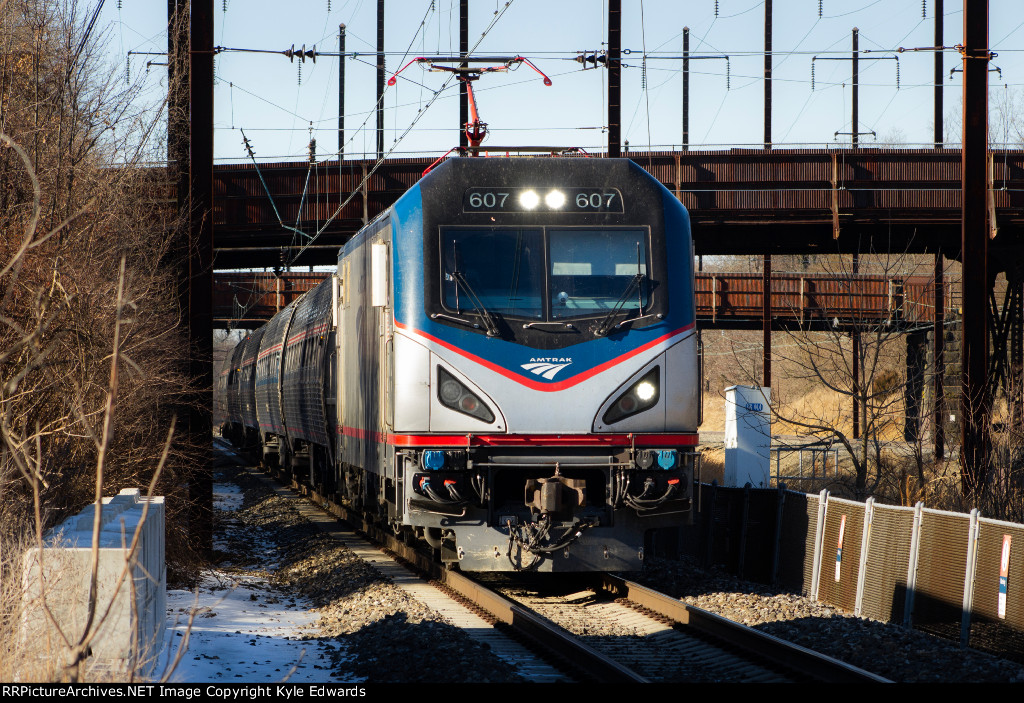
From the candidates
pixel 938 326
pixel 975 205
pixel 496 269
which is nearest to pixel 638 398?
pixel 496 269

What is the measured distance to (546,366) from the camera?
1004 cm

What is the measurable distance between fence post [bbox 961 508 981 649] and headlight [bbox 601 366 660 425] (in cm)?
282

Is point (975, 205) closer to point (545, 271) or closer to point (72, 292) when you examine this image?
point (545, 271)

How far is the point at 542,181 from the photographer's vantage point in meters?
10.6

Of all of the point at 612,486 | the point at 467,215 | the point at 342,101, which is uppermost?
the point at 342,101

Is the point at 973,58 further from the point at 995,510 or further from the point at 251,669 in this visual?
the point at 251,669

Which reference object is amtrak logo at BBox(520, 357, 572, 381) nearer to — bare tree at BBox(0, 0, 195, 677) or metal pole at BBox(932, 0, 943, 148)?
bare tree at BBox(0, 0, 195, 677)

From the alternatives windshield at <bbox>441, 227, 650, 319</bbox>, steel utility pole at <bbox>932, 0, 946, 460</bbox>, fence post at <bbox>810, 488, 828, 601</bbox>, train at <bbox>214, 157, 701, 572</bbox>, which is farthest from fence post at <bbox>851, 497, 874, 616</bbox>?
steel utility pole at <bbox>932, 0, 946, 460</bbox>

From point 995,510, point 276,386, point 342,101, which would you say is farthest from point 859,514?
point 342,101

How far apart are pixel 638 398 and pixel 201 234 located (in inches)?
264

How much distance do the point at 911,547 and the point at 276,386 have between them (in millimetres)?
16026

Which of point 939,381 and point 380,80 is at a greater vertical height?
point 380,80

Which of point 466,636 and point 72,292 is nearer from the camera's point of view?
point 466,636

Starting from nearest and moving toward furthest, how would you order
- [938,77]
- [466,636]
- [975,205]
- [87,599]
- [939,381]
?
[87,599]
[466,636]
[975,205]
[939,381]
[938,77]
